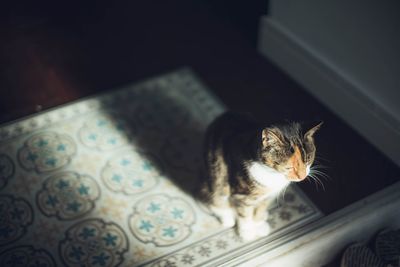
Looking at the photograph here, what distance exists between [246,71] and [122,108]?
1.98 feet

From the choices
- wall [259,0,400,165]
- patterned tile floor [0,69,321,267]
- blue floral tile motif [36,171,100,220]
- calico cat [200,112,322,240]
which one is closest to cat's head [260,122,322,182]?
calico cat [200,112,322,240]

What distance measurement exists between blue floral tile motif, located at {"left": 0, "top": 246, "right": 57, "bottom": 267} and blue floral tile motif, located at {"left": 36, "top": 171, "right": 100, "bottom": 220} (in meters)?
0.13

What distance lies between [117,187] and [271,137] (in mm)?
702

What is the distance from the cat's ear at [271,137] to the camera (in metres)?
0.98

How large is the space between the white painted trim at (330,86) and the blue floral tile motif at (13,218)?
1.21 metres

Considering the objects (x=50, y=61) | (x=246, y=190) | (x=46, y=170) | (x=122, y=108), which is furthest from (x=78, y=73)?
(x=246, y=190)

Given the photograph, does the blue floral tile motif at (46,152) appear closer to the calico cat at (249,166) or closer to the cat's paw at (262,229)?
the calico cat at (249,166)

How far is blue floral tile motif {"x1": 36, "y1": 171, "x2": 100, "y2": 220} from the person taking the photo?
1411mm

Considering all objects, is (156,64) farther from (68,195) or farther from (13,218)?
(13,218)

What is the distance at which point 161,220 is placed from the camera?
4.54 feet

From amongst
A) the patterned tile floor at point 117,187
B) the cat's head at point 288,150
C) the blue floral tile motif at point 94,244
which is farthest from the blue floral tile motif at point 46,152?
the cat's head at point 288,150

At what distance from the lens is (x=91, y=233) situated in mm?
1352

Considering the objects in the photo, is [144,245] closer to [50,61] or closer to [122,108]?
[122,108]

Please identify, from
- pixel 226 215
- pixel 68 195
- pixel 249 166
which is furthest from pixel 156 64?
pixel 249 166
